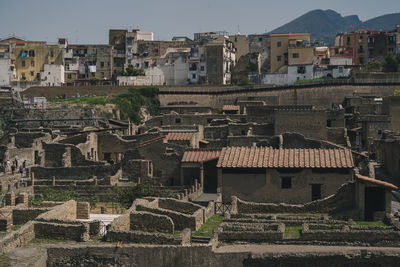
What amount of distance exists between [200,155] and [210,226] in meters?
15.1

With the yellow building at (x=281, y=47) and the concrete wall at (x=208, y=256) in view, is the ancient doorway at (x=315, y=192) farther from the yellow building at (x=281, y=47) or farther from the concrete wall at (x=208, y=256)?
the yellow building at (x=281, y=47)

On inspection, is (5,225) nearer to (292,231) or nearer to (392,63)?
(292,231)

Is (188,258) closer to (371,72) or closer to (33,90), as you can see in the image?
(371,72)

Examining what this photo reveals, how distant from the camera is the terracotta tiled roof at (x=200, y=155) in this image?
1492 inches

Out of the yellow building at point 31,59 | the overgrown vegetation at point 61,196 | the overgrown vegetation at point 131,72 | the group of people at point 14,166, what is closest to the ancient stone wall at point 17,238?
the overgrown vegetation at point 61,196

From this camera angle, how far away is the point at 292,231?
73.4 ft

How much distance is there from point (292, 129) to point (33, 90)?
132 ft

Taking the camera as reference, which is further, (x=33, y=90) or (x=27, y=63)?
(x=27, y=63)

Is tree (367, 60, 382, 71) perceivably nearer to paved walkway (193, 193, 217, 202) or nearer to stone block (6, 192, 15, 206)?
paved walkway (193, 193, 217, 202)

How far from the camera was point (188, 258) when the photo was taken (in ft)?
63.6

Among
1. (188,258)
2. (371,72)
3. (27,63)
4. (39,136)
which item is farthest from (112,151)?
(27,63)

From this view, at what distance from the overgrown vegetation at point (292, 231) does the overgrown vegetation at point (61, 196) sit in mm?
13494

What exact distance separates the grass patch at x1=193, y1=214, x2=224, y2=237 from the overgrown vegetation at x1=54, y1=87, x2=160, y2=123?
41.3 meters

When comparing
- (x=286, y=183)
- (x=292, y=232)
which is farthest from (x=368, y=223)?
(x=286, y=183)
